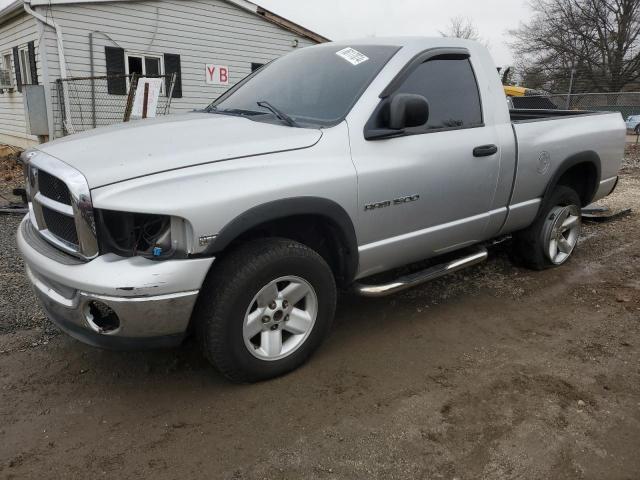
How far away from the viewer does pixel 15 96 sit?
45.4 ft

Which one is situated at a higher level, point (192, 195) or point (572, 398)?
point (192, 195)

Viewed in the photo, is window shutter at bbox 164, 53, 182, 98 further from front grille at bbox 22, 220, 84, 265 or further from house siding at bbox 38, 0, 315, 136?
front grille at bbox 22, 220, 84, 265

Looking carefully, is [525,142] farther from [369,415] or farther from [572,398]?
[369,415]

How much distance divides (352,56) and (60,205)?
2.07 meters

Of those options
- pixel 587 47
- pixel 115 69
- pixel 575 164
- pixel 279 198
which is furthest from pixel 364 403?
pixel 587 47

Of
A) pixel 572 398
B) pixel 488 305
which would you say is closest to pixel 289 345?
pixel 572 398

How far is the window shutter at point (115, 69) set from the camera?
12.6 m

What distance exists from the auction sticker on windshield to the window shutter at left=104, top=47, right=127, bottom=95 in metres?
10.4

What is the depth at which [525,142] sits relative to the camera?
408 centimetres

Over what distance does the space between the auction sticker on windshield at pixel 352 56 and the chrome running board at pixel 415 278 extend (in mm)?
1451

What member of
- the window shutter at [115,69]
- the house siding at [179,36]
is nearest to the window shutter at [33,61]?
the house siding at [179,36]

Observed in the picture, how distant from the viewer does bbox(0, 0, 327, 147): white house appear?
11805 millimetres

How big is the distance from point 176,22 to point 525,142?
462 inches

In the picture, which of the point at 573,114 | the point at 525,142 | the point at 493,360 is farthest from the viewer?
the point at 573,114
